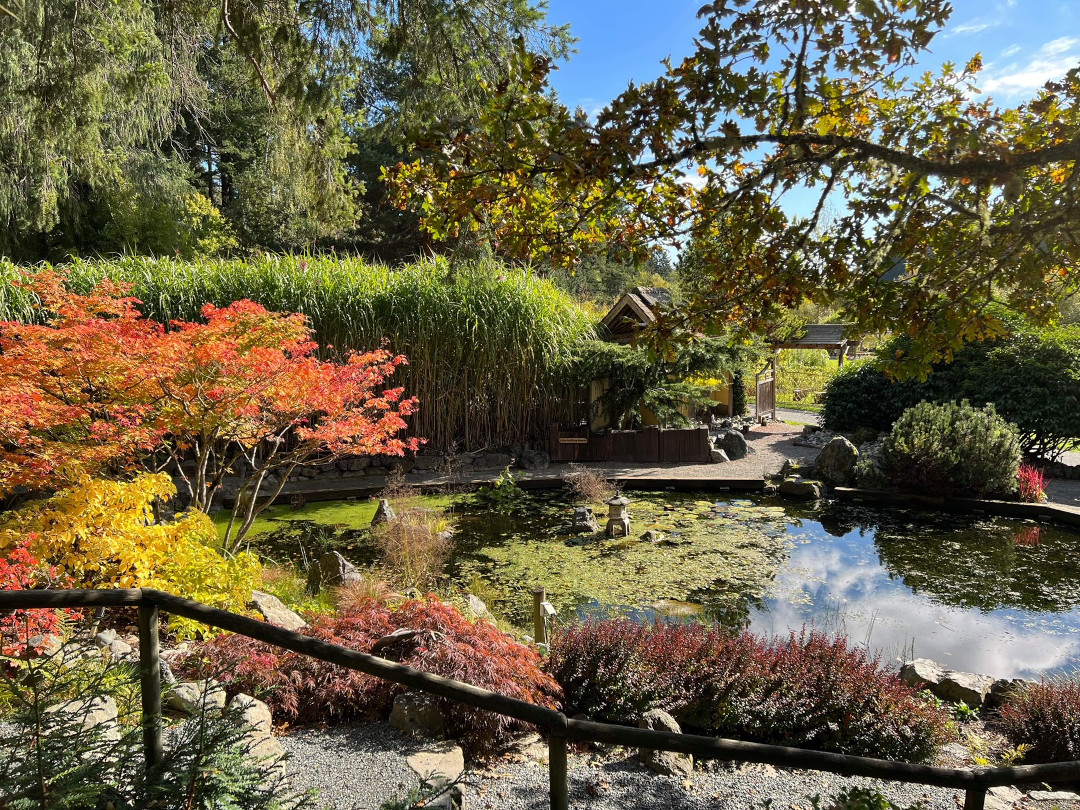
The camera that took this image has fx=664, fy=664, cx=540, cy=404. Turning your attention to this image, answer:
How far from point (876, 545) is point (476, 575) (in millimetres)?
4299

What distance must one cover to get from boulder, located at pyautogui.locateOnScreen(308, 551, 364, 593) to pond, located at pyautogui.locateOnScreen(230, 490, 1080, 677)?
1.42 feet

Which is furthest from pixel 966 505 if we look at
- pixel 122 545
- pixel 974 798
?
pixel 122 545

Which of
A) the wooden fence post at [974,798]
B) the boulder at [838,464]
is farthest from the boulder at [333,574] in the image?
the boulder at [838,464]

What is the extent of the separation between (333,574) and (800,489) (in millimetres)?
6059

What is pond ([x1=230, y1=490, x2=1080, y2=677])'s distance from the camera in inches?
200

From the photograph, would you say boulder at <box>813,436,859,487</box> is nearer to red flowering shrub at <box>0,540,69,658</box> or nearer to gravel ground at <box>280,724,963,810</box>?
gravel ground at <box>280,724,963,810</box>

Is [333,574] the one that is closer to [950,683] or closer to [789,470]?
[950,683]

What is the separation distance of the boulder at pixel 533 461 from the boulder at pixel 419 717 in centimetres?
760

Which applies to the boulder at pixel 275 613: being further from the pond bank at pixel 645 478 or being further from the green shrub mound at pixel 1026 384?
the green shrub mound at pixel 1026 384

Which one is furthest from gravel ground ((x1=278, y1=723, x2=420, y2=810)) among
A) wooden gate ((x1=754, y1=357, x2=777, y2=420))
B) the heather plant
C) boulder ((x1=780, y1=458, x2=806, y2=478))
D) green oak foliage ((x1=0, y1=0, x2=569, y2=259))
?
wooden gate ((x1=754, y1=357, x2=777, y2=420))

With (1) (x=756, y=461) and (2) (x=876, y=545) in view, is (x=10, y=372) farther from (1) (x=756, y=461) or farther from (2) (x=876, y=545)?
(1) (x=756, y=461)

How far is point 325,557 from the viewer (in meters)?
6.67

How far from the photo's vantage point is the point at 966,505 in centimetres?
801

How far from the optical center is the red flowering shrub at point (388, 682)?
3.04 metres
